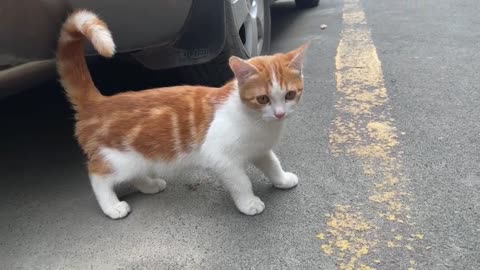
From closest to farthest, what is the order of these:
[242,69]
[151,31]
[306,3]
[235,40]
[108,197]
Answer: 1. [242,69]
2. [108,197]
3. [151,31]
4. [235,40]
5. [306,3]

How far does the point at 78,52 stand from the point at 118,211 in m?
0.72

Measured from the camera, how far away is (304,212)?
6.52 ft

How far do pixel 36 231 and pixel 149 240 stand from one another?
532 mm

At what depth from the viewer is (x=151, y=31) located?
225 centimetres

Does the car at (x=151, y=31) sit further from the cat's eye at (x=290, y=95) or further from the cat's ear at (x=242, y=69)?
the cat's eye at (x=290, y=95)

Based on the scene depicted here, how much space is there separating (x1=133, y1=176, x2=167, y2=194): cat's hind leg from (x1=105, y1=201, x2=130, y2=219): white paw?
167mm

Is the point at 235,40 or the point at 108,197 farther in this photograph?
the point at 235,40

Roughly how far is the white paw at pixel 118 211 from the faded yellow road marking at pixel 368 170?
2.76ft

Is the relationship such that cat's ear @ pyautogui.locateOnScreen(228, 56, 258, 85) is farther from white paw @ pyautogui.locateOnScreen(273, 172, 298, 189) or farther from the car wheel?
the car wheel

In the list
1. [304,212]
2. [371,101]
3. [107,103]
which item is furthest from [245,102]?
[371,101]

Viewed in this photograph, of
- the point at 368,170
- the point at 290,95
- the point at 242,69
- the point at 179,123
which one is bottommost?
the point at 368,170

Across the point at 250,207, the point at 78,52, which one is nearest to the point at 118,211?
the point at 250,207

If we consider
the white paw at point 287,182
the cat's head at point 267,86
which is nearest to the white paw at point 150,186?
the white paw at point 287,182

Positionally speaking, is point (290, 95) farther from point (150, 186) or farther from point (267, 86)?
point (150, 186)
